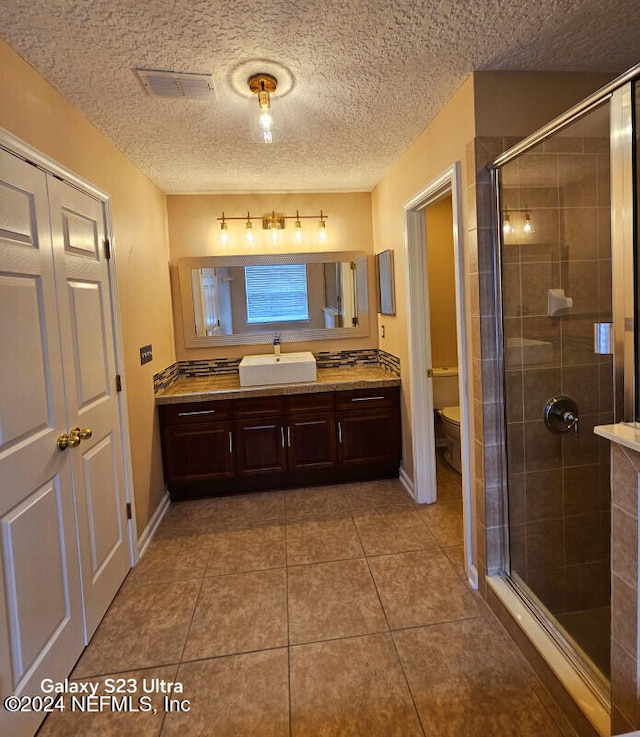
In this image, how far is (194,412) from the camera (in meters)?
3.08

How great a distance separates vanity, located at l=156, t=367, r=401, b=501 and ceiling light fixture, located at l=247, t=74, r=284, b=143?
1.76m

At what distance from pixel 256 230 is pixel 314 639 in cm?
302

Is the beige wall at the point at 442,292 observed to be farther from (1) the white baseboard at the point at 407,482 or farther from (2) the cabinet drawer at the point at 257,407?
(2) the cabinet drawer at the point at 257,407

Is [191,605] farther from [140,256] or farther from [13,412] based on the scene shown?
[140,256]

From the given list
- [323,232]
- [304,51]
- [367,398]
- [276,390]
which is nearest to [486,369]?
[367,398]

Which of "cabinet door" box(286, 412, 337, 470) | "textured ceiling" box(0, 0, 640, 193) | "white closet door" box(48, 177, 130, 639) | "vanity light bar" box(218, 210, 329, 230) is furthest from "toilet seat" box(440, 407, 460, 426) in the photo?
"white closet door" box(48, 177, 130, 639)

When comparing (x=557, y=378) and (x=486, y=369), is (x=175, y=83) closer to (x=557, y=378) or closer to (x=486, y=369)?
(x=486, y=369)

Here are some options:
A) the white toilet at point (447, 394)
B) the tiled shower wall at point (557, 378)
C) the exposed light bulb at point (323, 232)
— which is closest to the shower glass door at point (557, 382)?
the tiled shower wall at point (557, 378)

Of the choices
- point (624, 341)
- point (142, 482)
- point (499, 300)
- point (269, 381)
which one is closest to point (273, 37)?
point (499, 300)

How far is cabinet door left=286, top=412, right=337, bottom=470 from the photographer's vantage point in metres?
3.23

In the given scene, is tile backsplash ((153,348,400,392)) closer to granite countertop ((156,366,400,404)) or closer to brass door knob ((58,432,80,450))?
granite countertop ((156,366,400,404))

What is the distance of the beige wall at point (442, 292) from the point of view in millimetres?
3979

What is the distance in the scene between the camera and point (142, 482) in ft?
8.65

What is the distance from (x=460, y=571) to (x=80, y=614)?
6.05 ft
